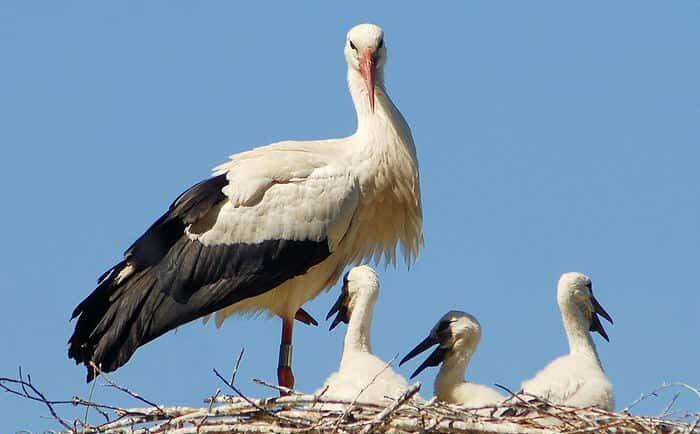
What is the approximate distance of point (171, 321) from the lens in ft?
37.9

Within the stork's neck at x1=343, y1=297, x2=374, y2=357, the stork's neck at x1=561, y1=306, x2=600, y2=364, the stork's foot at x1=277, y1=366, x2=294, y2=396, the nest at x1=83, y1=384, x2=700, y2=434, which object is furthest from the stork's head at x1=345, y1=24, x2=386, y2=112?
the nest at x1=83, y1=384, x2=700, y2=434

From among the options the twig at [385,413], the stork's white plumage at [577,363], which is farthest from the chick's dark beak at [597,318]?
the twig at [385,413]

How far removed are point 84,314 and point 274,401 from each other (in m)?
2.16

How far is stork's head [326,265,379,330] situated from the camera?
11.5 m

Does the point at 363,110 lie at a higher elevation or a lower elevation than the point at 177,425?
higher

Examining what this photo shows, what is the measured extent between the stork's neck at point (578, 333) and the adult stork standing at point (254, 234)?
1.22 m

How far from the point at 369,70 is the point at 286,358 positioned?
1.68 meters

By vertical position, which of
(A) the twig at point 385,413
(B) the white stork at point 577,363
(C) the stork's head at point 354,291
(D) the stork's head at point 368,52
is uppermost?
(D) the stork's head at point 368,52

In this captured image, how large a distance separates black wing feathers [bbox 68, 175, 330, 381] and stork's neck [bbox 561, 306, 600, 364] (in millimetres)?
1416

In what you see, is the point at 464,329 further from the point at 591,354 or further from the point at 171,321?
the point at 171,321

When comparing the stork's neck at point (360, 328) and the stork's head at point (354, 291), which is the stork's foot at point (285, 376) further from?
the stork's neck at point (360, 328)

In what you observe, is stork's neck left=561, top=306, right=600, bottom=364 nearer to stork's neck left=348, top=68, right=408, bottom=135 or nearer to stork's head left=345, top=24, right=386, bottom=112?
stork's neck left=348, top=68, right=408, bottom=135

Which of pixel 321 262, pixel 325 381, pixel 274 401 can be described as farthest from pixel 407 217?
pixel 274 401

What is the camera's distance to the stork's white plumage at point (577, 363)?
1052cm
